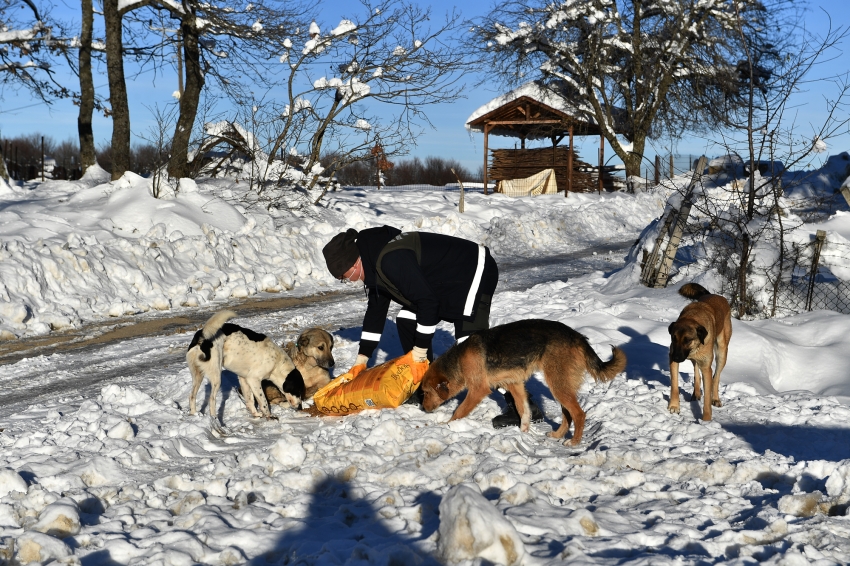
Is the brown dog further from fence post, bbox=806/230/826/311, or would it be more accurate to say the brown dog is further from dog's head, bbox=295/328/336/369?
fence post, bbox=806/230/826/311

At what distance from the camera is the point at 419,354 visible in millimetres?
6137

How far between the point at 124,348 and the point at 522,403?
5.49 meters

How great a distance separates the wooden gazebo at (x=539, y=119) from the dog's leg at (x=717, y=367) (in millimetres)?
25957

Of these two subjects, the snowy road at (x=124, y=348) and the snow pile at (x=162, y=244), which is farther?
the snow pile at (x=162, y=244)

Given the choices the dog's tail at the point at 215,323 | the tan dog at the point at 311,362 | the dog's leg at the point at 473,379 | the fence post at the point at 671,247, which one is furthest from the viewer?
the fence post at the point at 671,247

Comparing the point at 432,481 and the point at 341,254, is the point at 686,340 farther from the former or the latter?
the point at 341,254

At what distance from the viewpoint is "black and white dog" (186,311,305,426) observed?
6027 mm

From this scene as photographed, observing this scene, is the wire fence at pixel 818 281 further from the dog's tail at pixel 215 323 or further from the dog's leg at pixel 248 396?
the dog's tail at pixel 215 323

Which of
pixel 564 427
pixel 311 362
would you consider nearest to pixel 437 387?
pixel 564 427

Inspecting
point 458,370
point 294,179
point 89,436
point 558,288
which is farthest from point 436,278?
point 294,179

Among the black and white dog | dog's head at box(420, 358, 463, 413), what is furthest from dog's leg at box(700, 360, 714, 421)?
the black and white dog

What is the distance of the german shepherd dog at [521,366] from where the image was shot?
5695 millimetres

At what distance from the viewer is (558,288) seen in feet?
40.2

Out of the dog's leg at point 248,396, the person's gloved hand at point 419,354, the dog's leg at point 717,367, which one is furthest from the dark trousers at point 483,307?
the dog's leg at point 717,367
